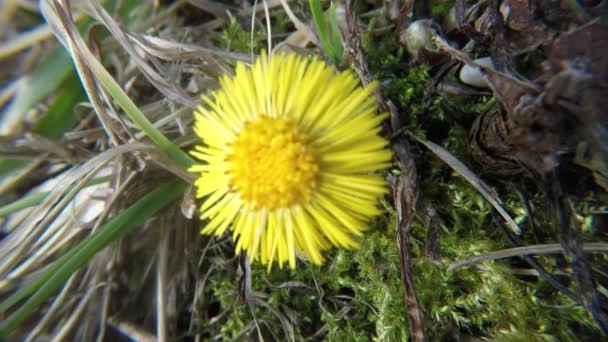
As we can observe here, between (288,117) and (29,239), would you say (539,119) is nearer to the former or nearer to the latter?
(288,117)

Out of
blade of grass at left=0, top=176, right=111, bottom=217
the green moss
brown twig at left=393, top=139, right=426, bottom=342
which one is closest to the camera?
brown twig at left=393, top=139, right=426, bottom=342

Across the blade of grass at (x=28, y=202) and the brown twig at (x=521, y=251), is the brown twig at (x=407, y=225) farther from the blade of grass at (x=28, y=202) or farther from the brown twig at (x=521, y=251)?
the blade of grass at (x=28, y=202)

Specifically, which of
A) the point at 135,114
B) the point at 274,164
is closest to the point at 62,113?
the point at 135,114

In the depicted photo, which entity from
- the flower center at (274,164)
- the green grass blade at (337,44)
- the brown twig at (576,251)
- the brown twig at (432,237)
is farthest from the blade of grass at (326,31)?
the brown twig at (576,251)

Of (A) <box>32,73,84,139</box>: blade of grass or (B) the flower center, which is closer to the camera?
(B) the flower center

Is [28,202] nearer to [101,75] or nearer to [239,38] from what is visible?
[101,75]

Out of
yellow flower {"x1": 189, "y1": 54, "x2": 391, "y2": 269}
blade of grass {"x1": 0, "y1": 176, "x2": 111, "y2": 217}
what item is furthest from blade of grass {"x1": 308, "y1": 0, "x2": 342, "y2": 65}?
blade of grass {"x1": 0, "y1": 176, "x2": 111, "y2": 217}

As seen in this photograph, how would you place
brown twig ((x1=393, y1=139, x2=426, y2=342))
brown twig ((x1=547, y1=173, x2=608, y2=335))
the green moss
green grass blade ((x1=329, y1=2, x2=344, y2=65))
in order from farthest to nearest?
the green moss < green grass blade ((x1=329, y1=2, x2=344, y2=65)) < brown twig ((x1=393, y1=139, x2=426, y2=342)) < brown twig ((x1=547, y1=173, x2=608, y2=335))

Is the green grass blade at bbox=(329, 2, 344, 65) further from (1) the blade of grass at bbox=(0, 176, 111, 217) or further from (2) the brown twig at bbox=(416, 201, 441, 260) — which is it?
(1) the blade of grass at bbox=(0, 176, 111, 217)
